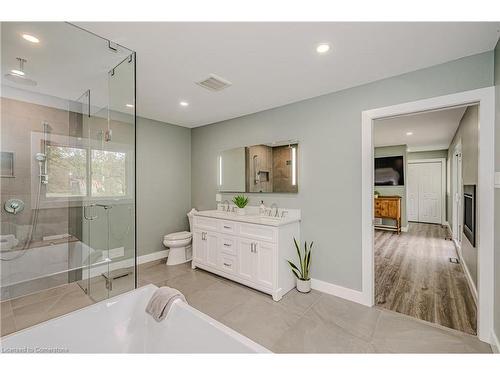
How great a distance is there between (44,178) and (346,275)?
3.46 metres

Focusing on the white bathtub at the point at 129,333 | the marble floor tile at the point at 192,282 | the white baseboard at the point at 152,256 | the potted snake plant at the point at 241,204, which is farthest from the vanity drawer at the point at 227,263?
the white baseboard at the point at 152,256

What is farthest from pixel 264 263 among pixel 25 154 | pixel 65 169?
pixel 25 154

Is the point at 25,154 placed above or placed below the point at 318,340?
above

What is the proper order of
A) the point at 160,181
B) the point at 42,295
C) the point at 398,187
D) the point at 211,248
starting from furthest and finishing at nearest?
the point at 398,187
the point at 160,181
the point at 211,248
the point at 42,295

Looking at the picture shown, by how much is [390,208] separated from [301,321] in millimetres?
4860

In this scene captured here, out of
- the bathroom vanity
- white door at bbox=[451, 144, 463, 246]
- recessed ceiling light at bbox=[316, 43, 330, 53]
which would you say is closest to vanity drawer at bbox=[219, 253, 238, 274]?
the bathroom vanity

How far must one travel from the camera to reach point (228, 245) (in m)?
2.91

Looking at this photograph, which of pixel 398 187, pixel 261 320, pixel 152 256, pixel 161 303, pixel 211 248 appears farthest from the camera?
pixel 398 187

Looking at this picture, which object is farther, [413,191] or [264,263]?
[413,191]

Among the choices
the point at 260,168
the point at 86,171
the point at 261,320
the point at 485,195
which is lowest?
the point at 261,320

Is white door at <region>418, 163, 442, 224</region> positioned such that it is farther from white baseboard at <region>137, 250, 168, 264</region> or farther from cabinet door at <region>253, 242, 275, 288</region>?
white baseboard at <region>137, 250, 168, 264</region>

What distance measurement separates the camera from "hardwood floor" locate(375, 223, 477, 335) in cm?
216

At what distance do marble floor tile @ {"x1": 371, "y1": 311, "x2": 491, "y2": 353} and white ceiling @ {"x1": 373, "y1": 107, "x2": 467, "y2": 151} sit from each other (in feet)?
8.05

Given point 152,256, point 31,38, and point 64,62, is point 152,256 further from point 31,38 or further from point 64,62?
point 31,38
